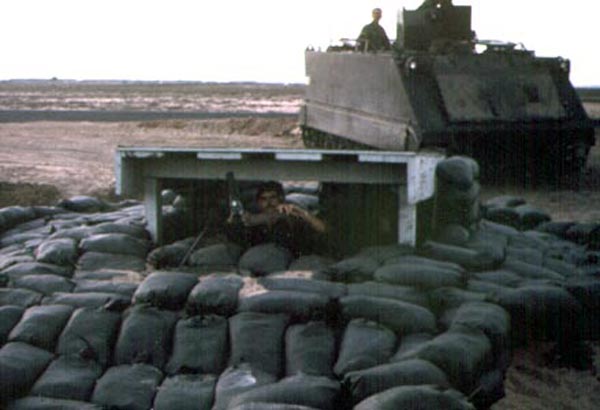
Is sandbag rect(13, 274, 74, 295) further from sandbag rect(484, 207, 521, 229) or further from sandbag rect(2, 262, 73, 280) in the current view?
sandbag rect(484, 207, 521, 229)

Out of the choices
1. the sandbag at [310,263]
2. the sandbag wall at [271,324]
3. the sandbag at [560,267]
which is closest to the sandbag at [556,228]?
the sandbag at [560,267]

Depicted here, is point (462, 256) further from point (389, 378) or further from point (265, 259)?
point (389, 378)

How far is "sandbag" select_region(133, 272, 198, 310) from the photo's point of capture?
5.52 meters

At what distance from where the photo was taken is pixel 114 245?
22.3 feet

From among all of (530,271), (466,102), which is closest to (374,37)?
(466,102)

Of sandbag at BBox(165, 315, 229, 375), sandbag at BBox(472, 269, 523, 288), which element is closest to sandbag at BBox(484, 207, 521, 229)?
sandbag at BBox(472, 269, 523, 288)

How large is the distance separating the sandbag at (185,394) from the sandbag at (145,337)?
0.28m

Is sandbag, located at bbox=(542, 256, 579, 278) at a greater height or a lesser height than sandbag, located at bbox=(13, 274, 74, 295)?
lesser

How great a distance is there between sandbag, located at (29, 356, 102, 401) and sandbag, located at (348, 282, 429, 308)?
149 centimetres

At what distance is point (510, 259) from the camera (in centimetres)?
691

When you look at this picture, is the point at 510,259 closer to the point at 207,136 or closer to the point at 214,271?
the point at 214,271

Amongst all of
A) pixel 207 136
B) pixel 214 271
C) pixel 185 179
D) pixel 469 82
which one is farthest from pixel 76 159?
pixel 214 271

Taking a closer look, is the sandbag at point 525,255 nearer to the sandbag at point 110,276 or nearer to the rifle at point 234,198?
the rifle at point 234,198

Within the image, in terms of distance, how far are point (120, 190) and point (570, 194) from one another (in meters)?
6.85
